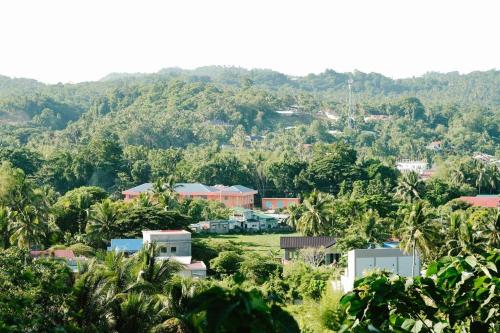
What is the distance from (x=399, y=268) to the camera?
Answer: 97.1 feet

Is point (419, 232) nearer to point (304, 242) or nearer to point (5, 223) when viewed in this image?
point (304, 242)

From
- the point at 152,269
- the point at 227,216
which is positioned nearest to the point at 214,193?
the point at 227,216

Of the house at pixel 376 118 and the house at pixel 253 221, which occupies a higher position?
the house at pixel 376 118

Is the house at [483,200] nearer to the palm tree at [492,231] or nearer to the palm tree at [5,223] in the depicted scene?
the palm tree at [492,231]

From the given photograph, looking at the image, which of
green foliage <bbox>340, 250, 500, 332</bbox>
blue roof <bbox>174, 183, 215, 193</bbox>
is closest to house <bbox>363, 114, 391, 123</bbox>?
blue roof <bbox>174, 183, 215, 193</bbox>

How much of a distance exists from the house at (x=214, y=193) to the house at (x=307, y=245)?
76.9ft

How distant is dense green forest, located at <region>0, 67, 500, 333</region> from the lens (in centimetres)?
434

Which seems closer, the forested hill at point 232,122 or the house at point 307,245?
the house at point 307,245

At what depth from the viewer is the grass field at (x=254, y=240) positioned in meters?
40.8

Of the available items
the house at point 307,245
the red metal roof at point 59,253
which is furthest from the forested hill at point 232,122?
the house at point 307,245

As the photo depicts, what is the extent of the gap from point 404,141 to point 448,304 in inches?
4396

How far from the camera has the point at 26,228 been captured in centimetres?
2941

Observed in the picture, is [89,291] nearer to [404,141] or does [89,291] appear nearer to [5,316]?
[5,316]

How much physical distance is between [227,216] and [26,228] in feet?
74.9
